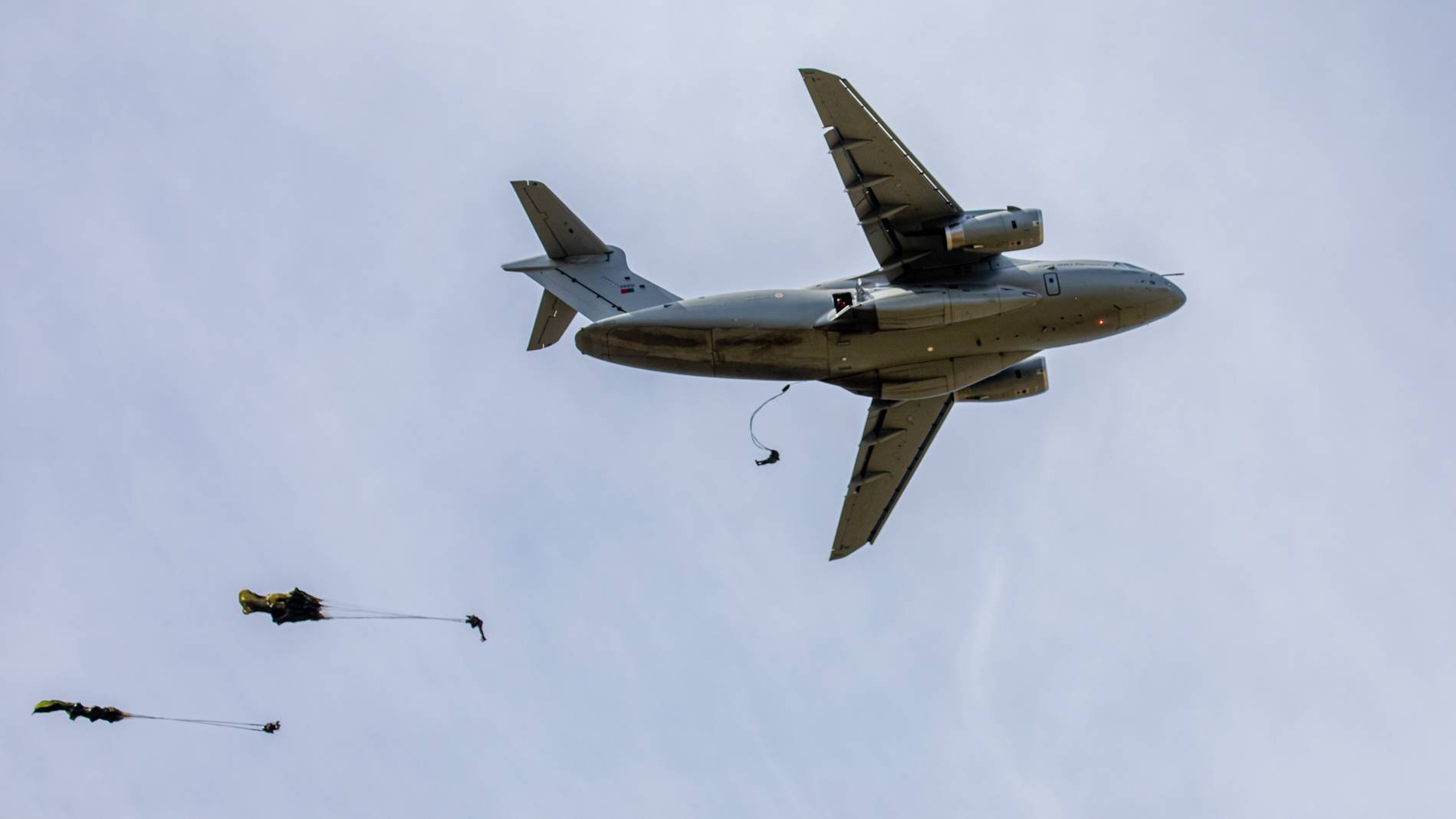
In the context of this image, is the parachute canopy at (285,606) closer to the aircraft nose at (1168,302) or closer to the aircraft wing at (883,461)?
the aircraft wing at (883,461)

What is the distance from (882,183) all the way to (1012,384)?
183 inches

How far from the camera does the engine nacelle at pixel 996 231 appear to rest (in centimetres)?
1950

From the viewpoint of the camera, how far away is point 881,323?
19.3m

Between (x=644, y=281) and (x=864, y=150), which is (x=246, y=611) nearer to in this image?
(x=644, y=281)

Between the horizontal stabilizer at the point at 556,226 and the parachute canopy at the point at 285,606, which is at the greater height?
the horizontal stabilizer at the point at 556,226

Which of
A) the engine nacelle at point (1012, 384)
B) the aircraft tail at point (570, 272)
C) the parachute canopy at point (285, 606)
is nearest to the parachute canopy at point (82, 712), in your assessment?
the parachute canopy at point (285, 606)

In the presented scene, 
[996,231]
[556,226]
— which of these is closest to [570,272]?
[556,226]

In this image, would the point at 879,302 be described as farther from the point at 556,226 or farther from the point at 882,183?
the point at 556,226

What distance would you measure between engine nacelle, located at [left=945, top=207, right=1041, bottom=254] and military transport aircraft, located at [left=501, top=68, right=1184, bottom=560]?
2 cm

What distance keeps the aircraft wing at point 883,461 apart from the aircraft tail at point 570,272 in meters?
4.52

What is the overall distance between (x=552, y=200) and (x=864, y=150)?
200 inches

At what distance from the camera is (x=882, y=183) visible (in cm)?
1955

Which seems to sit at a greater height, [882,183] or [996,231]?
[882,183]

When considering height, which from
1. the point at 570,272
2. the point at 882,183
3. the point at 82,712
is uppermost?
the point at 882,183
